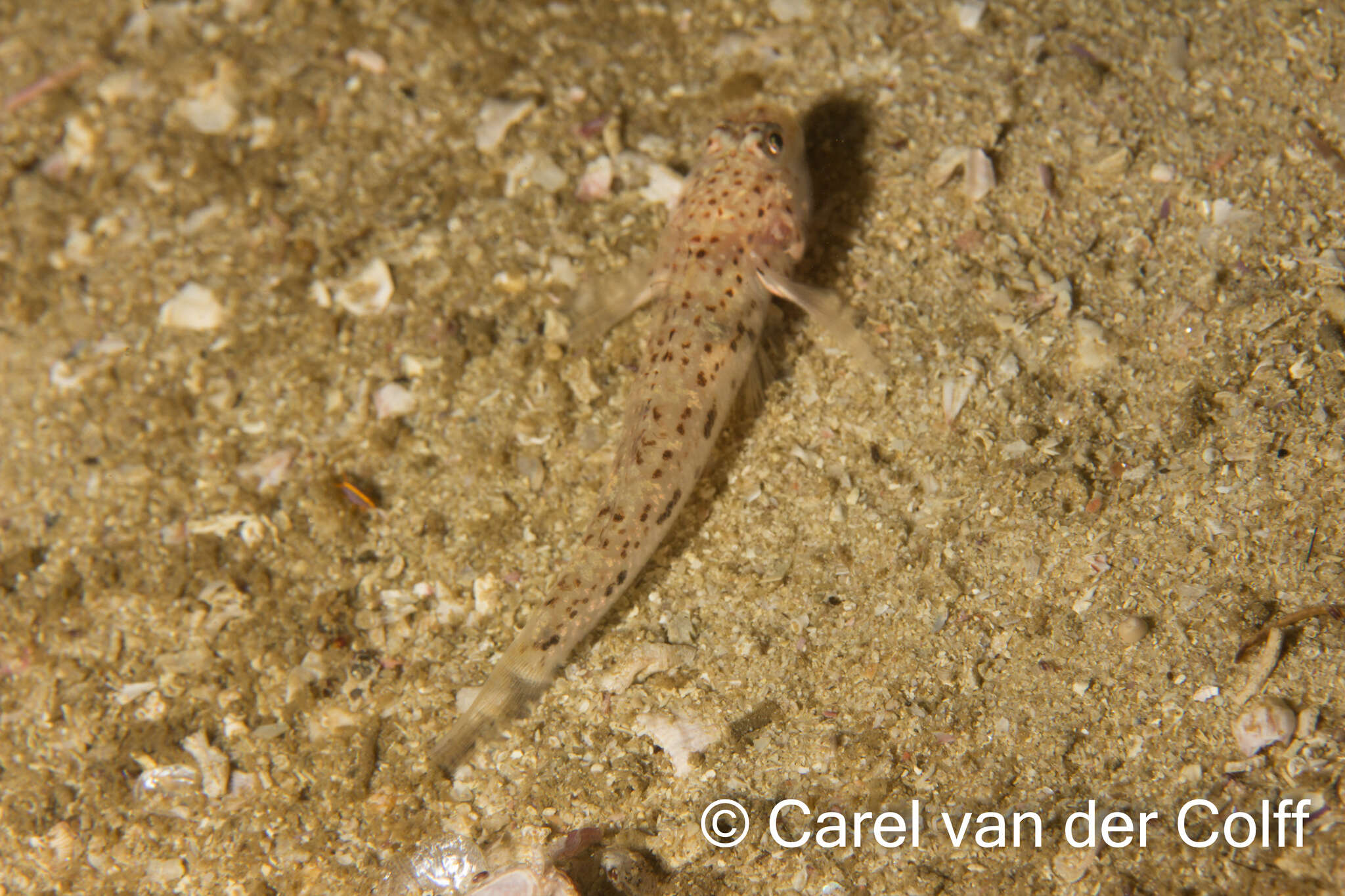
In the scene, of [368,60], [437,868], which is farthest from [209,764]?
[368,60]

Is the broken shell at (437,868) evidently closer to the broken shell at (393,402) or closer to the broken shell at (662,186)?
the broken shell at (393,402)

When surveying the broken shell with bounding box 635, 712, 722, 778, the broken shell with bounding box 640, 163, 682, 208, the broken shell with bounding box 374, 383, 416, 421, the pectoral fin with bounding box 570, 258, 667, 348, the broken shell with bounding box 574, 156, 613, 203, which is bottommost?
the broken shell with bounding box 635, 712, 722, 778

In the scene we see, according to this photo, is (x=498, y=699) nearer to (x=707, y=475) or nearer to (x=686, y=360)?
(x=707, y=475)

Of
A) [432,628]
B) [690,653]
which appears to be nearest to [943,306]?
[690,653]

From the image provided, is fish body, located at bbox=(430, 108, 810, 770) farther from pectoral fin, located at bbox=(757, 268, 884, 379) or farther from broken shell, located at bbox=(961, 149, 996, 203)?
broken shell, located at bbox=(961, 149, 996, 203)

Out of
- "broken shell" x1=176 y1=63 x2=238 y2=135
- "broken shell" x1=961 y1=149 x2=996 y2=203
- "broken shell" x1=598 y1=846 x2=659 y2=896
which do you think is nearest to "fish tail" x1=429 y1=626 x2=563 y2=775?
"broken shell" x1=598 y1=846 x2=659 y2=896

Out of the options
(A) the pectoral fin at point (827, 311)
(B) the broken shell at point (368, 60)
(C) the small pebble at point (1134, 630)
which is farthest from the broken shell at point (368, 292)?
(C) the small pebble at point (1134, 630)
